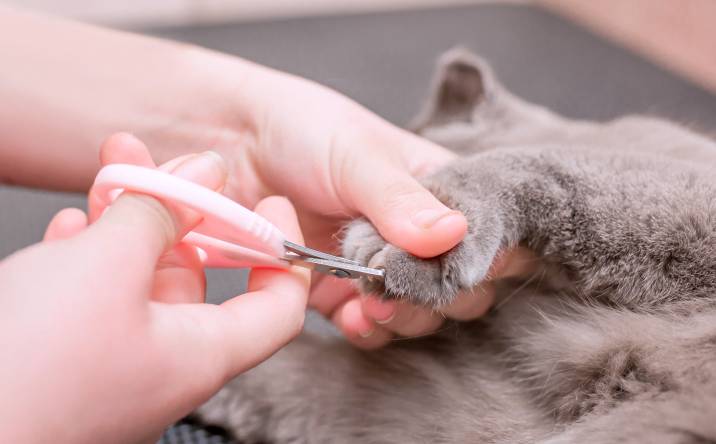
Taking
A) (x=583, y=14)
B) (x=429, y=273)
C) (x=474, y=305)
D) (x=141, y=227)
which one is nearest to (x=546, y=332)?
(x=474, y=305)

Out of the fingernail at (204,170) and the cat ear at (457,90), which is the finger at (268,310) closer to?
the fingernail at (204,170)

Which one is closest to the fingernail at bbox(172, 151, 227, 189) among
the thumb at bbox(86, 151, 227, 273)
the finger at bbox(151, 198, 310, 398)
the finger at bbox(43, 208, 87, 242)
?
the thumb at bbox(86, 151, 227, 273)

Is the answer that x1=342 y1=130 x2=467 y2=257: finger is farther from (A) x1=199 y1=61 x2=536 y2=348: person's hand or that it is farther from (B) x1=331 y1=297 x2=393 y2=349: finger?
(B) x1=331 y1=297 x2=393 y2=349: finger

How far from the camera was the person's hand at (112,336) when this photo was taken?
1.47 ft

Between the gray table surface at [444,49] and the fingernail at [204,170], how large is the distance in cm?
85

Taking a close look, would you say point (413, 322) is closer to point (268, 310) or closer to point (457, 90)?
point (268, 310)

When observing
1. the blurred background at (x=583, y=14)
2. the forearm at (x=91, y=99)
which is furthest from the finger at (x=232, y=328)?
the blurred background at (x=583, y=14)

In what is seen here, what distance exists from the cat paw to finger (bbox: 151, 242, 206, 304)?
16cm

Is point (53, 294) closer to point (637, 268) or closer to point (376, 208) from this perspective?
point (376, 208)

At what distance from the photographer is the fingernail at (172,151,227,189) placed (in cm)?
63

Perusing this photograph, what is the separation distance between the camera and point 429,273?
662 millimetres

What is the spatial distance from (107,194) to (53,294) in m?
0.18

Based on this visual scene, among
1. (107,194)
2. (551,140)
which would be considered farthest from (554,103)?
(107,194)

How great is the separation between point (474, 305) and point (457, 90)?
2.20 feet
